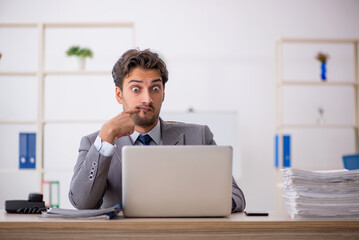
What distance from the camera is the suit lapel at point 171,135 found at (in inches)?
90.6

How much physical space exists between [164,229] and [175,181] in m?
0.16

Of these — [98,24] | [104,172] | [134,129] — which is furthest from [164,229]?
[98,24]

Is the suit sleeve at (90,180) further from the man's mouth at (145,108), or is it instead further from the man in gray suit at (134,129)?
the man's mouth at (145,108)

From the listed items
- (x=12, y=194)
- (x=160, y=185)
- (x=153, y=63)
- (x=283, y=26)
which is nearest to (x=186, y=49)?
(x=283, y=26)

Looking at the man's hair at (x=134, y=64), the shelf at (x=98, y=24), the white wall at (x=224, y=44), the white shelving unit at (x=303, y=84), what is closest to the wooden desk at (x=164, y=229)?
the man's hair at (x=134, y=64)

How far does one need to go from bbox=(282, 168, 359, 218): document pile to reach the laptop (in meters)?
0.23

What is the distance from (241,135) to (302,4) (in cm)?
154

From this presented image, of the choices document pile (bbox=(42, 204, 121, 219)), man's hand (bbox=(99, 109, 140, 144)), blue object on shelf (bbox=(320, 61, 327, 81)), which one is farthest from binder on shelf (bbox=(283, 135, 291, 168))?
document pile (bbox=(42, 204, 121, 219))

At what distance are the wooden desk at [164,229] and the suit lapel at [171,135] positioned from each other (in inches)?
29.9

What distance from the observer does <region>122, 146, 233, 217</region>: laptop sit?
1.63 metres

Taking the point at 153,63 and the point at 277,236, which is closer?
the point at 277,236

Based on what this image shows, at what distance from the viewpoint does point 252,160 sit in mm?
5285

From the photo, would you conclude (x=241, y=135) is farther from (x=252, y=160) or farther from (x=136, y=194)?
(x=136, y=194)

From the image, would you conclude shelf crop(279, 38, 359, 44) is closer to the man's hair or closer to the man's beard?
the man's hair
